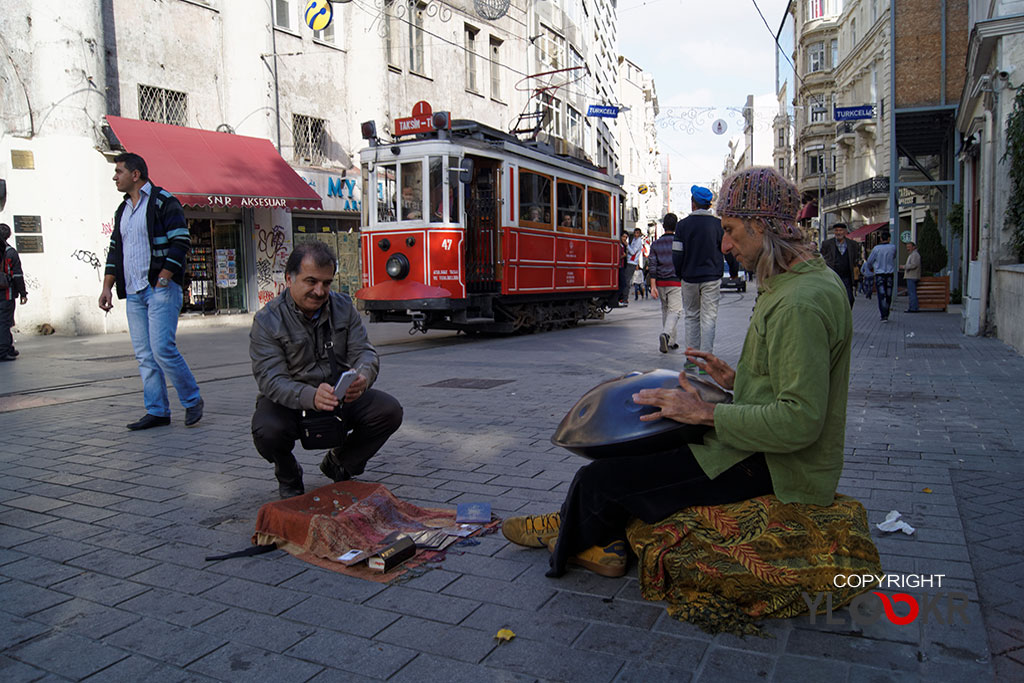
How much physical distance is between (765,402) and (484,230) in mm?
11126

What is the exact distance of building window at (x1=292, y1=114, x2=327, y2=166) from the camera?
64.8 feet

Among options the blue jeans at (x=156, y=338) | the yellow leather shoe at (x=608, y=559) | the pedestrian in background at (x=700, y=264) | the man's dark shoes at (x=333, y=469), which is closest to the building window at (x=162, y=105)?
the blue jeans at (x=156, y=338)

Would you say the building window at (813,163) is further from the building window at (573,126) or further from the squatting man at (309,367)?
the squatting man at (309,367)

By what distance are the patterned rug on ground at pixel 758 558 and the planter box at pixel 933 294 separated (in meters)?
18.4

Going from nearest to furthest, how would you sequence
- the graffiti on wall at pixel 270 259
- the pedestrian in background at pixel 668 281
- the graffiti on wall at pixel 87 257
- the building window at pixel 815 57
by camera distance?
the pedestrian in background at pixel 668 281 < the graffiti on wall at pixel 87 257 < the graffiti on wall at pixel 270 259 < the building window at pixel 815 57

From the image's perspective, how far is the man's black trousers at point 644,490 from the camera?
266 cm

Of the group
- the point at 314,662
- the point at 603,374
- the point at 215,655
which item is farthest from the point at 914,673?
the point at 603,374

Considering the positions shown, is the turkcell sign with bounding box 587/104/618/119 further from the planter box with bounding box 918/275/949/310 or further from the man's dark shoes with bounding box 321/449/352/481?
the man's dark shoes with bounding box 321/449/352/481

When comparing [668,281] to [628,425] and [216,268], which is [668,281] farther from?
[216,268]

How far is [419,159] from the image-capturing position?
1256 cm

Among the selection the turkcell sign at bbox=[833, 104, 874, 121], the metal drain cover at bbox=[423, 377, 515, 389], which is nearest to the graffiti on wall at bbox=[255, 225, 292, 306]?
the metal drain cover at bbox=[423, 377, 515, 389]

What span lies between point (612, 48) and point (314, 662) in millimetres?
59441

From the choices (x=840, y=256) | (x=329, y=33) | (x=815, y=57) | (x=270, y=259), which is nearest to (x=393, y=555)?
(x=840, y=256)

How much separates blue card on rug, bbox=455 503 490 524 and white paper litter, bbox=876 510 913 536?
1.79m
